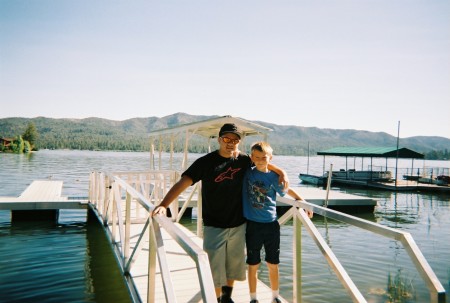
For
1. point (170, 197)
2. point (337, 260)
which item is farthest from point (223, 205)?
point (337, 260)

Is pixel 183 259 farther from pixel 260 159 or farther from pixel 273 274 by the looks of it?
pixel 260 159

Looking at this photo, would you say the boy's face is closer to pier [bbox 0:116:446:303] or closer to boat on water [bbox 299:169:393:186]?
pier [bbox 0:116:446:303]

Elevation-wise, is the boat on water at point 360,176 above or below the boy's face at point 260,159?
below

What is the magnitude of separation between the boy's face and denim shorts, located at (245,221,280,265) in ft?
1.62

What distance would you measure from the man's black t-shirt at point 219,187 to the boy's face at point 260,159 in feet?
0.52

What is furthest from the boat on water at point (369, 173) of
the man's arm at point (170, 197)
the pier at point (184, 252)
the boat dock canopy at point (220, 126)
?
the man's arm at point (170, 197)

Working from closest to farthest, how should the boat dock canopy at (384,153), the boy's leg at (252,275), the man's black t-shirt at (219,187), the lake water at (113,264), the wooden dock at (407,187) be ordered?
1. the man's black t-shirt at (219,187)
2. the boy's leg at (252,275)
3. the lake water at (113,264)
4. the wooden dock at (407,187)
5. the boat dock canopy at (384,153)

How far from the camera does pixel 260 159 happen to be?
3.05 meters

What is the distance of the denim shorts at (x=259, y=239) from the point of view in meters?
3.08

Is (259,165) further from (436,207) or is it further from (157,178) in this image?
(436,207)

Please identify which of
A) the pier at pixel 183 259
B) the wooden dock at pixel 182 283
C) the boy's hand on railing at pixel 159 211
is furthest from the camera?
the wooden dock at pixel 182 283

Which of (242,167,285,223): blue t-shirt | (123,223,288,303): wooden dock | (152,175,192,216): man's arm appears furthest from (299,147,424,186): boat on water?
(152,175,192,216): man's arm

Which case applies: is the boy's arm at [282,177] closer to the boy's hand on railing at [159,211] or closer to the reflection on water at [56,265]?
the boy's hand on railing at [159,211]

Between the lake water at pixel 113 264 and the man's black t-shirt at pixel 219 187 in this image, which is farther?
the lake water at pixel 113 264
